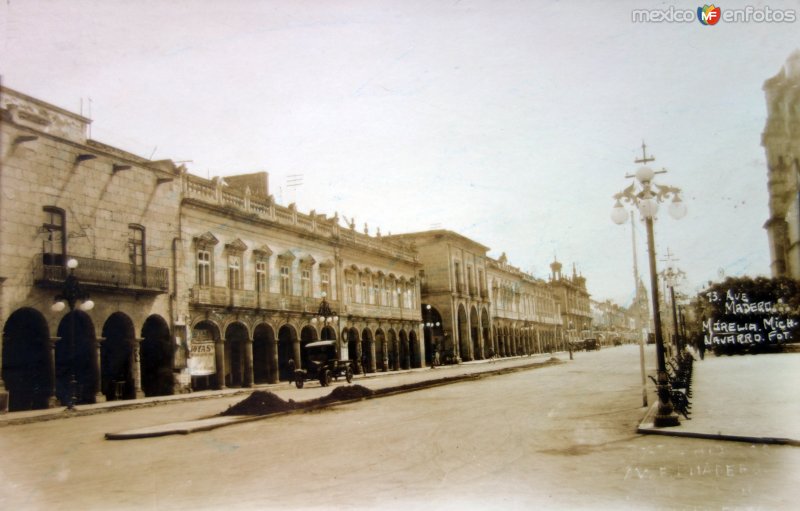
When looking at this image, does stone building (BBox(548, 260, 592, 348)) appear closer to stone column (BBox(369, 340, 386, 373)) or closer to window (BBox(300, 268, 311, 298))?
stone column (BBox(369, 340, 386, 373))

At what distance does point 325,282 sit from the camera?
38.3m

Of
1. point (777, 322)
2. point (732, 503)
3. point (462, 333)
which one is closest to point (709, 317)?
point (777, 322)

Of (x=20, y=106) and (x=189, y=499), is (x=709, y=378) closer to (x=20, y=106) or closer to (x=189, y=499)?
(x=189, y=499)

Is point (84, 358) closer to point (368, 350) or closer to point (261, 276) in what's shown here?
point (261, 276)

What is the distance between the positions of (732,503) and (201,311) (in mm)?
24374

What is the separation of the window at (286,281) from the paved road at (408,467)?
19982 millimetres

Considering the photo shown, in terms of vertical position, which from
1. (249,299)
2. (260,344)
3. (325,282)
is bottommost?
(260,344)

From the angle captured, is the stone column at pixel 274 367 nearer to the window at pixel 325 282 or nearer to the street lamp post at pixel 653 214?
the window at pixel 325 282

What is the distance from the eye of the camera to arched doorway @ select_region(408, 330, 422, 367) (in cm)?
5077

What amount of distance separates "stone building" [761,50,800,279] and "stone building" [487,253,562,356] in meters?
40.9

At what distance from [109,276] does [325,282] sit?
54.2 feet

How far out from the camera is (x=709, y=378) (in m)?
22.0

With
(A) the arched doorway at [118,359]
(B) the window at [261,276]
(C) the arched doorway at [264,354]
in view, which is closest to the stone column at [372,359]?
(C) the arched doorway at [264,354]

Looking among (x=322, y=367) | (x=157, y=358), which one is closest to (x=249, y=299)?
(x=322, y=367)
